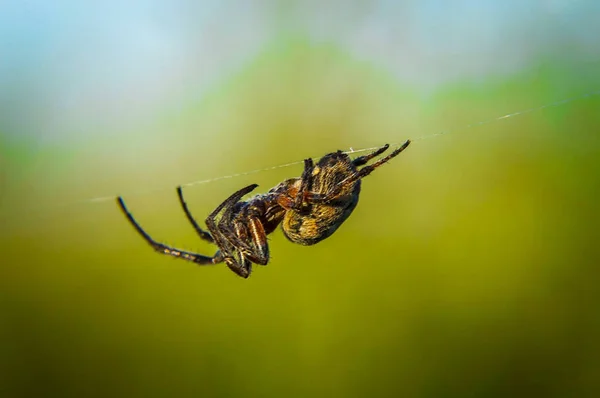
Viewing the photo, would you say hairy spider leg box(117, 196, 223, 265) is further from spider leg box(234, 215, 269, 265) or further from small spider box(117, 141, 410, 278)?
spider leg box(234, 215, 269, 265)

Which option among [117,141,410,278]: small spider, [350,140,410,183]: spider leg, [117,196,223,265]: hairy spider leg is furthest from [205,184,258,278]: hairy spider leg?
[350,140,410,183]: spider leg

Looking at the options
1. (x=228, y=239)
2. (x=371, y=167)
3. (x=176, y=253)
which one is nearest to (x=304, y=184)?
(x=371, y=167)

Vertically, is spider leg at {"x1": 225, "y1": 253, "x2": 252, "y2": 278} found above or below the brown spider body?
below

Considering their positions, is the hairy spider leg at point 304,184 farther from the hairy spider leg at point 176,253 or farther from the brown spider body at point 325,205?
the hairy spider leg at point 176,253

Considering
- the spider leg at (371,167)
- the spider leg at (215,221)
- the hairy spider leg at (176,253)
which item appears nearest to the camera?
the spider leg at (371,167)

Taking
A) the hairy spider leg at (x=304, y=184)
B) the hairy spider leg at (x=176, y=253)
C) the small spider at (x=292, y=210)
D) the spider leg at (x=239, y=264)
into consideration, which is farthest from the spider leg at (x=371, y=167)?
the hairy spider leg at (x=176, y=253)

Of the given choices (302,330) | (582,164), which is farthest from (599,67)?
(302,330)

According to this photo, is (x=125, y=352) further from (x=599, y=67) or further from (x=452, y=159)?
(x=599, y=67)
